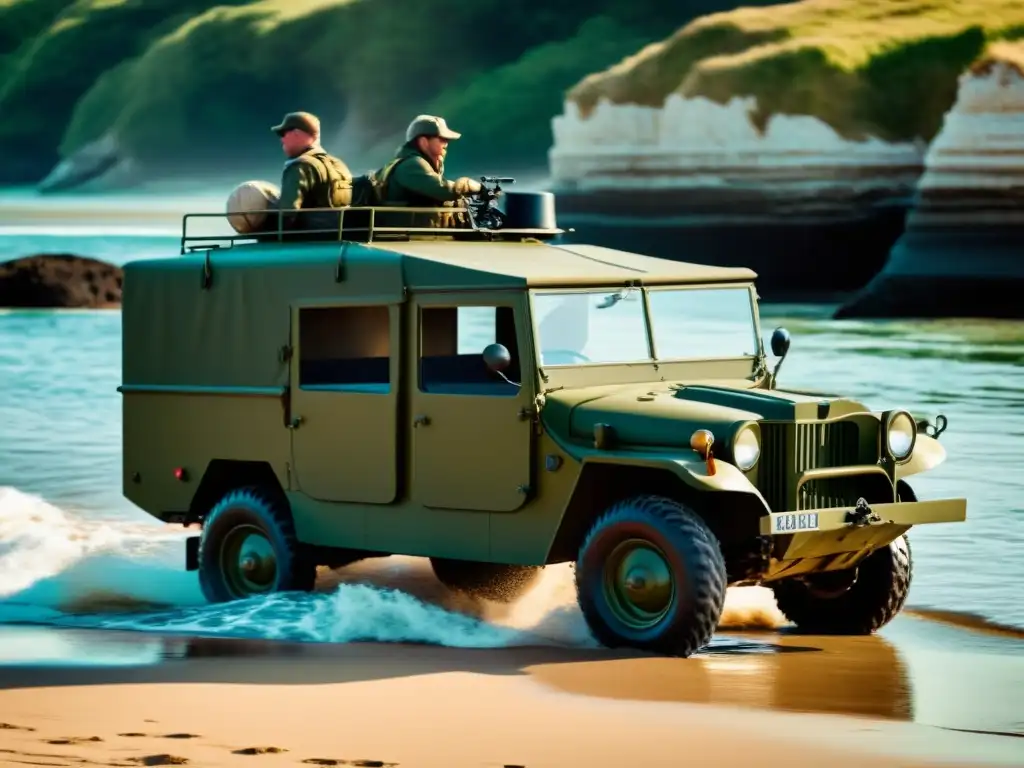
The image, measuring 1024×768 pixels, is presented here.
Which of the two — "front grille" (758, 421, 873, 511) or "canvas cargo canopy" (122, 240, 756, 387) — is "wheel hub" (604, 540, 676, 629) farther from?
"canvas cargo canopy" (122, 240, 756, 387)

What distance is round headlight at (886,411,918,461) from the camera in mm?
11836

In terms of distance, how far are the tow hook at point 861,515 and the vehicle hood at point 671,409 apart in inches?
17.8

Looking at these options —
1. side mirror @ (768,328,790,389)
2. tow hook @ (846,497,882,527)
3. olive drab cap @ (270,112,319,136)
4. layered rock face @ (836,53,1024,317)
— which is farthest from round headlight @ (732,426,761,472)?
layered rock face @ (836,53,1024,317)

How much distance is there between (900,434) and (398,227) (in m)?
2.98

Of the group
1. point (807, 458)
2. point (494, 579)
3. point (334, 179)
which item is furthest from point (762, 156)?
point (807, 458)

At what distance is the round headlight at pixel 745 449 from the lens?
11164 millimetres

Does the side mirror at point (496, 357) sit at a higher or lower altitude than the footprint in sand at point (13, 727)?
higher

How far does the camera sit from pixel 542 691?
414 inches

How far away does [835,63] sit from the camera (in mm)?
66125

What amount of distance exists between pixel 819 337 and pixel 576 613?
34987mm

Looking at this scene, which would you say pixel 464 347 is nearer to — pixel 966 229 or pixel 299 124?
pixel 299 124

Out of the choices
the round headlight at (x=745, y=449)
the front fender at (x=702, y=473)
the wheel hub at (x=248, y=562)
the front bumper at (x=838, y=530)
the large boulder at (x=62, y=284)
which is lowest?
the wheel hub at (x=248, y=562)

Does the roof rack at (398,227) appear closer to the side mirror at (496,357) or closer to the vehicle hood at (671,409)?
the side mirror at (496,357)

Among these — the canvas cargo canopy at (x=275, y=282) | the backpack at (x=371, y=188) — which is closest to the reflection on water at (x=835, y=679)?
the canvas cargo canopy at (x=275, y=282)
